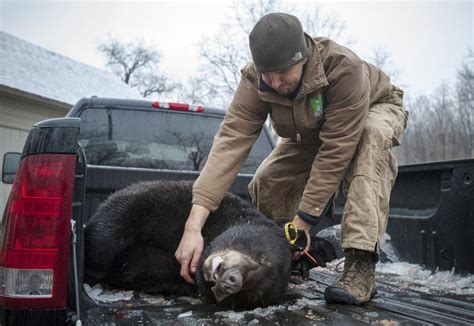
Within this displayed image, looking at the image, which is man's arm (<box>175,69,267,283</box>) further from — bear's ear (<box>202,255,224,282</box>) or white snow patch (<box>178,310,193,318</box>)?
white snow patch (<box>178,310,193,318</box>)

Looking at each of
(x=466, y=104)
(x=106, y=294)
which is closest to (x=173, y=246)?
(x=106, y=294)

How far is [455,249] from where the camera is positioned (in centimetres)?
342

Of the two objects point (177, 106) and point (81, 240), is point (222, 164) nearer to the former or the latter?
point (81, 240)

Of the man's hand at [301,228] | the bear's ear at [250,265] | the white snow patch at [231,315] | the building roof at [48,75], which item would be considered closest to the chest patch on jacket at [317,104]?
the man's hand at [301,228]

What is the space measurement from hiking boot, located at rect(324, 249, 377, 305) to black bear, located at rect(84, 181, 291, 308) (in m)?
0.28

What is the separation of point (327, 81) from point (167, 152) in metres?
2.05

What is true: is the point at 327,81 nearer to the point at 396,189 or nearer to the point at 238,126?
the point at 238,126

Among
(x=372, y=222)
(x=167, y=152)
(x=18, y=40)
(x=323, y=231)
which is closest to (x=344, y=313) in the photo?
(x=372, y=222)

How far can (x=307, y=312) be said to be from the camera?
2395 millimetres

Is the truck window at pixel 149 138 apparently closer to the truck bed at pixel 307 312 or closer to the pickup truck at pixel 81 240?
the pickup truck at pixel 81 240

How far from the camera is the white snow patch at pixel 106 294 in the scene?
273cm

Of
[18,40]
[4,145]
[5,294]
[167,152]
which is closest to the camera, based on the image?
[5,294]

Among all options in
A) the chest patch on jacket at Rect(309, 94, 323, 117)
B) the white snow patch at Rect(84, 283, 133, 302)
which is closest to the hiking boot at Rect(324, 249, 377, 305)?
the chest patch on jacket at Rect(309, 94, 323, 117)

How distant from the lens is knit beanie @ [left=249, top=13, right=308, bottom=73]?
2748 millimetres
